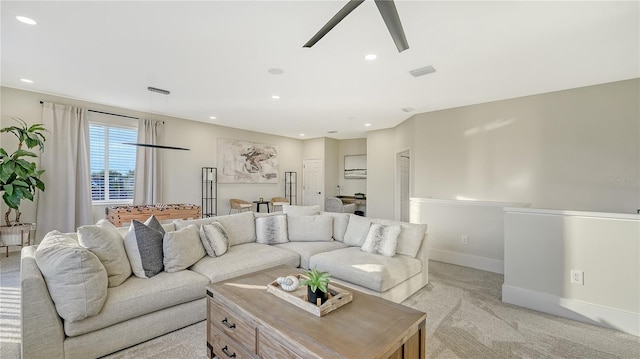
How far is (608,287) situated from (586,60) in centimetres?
238

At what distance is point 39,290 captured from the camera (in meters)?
1.72

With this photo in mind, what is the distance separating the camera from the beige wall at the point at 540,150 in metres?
3.59

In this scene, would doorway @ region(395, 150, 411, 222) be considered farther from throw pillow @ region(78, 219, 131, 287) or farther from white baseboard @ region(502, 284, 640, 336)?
throw pillow @ region(78, 219, 131, 287)

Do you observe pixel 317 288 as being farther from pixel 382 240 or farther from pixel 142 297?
pixel 382 240

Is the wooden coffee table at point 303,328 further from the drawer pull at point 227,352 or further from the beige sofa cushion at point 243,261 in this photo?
the beige sofa cushion at point 243,261

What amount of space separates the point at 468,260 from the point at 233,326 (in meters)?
3.83

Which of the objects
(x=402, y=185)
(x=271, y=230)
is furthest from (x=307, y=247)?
(x=402, y=185)

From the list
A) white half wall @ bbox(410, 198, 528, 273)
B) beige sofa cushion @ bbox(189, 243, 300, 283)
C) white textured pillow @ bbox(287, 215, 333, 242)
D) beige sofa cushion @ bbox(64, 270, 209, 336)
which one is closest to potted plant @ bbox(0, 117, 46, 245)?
beige sofa cushion @ bbox(64, 270, 209, 336)

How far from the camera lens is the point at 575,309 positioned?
2645mm

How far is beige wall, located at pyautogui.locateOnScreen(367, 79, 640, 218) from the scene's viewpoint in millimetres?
3588

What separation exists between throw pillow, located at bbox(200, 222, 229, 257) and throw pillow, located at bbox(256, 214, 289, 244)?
1.93ft

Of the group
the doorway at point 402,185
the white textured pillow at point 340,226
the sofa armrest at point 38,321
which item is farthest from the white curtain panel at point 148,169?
the doorway at point 402,185

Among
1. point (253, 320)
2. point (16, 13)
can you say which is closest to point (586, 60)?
point (253, 320)

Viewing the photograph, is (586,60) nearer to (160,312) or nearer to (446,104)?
(446,104)
